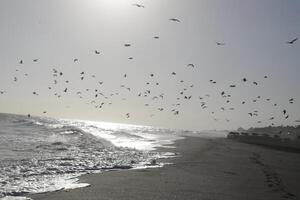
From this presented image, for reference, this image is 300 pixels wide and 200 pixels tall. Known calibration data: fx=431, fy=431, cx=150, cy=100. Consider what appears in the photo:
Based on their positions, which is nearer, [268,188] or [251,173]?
[268,188]

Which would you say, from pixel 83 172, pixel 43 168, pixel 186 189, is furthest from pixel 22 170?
pixel 186 189

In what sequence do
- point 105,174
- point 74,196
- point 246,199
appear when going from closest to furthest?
point 74,196
point 246,199
point 105,174

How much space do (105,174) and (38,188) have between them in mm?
4013

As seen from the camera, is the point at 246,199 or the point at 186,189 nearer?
the point at 246,199

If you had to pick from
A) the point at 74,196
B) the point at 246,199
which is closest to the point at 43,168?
the point at 74,196

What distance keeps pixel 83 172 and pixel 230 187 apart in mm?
6209

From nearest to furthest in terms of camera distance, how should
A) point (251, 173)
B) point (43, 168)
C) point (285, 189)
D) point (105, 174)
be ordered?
point (285, 189) < point (105, 174) < point (43, 168) < point (251, 173)

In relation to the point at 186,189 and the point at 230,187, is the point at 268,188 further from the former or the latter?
the point at 186,189

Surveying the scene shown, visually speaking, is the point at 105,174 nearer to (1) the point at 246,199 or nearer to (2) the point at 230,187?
(2) the point at 230,187

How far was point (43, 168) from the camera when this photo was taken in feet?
60.4

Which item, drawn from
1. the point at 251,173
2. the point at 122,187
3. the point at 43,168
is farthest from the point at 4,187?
the point at 251,173

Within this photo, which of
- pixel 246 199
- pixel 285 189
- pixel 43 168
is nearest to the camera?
pixel 246 199

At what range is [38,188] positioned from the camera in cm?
1362

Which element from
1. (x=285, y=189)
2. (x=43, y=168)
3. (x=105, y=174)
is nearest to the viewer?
(x=285, y=189)
